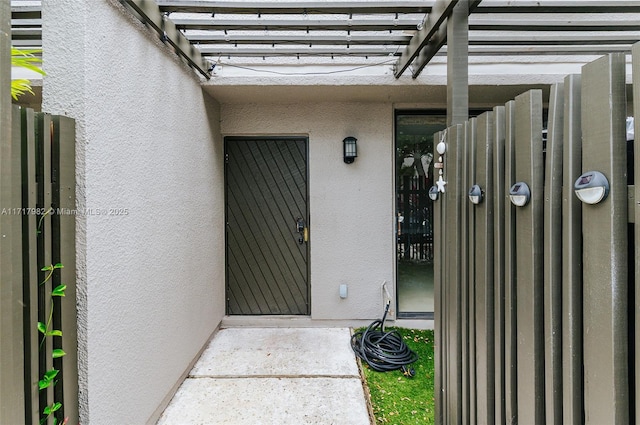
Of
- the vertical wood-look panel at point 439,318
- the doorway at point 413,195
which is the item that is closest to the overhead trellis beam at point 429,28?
the vertical wood-look panel at point 439,318

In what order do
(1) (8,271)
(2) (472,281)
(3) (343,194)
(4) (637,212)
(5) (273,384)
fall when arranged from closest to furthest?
(4) (637,212) < (1) (8,271) < (2) (472,281) < (5) (273,384) < (3) (343,194)

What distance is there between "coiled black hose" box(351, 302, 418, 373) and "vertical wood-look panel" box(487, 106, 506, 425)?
1.79 meters

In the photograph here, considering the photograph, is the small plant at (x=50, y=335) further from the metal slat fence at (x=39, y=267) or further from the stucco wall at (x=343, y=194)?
the stucco wall at (x=343, y=194)

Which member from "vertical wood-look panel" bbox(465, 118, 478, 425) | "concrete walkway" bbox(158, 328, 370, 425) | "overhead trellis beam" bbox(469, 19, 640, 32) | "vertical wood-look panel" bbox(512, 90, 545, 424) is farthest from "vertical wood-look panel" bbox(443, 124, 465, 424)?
"overhead trellis beam" bbox(469, 19, 640, 32)

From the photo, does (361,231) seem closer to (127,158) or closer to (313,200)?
(313,200)

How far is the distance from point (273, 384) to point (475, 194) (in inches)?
96.0

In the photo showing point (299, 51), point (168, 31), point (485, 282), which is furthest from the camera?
point (299, 51)

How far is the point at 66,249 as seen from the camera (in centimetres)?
162

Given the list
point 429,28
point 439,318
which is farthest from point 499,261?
point 429,28

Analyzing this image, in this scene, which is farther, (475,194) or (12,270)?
(475,194)

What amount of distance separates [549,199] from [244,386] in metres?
2.83

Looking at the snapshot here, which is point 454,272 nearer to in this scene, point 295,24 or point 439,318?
point 439,318

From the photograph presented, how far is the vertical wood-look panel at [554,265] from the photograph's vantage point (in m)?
1.16

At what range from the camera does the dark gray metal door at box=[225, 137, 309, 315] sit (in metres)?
4.31
